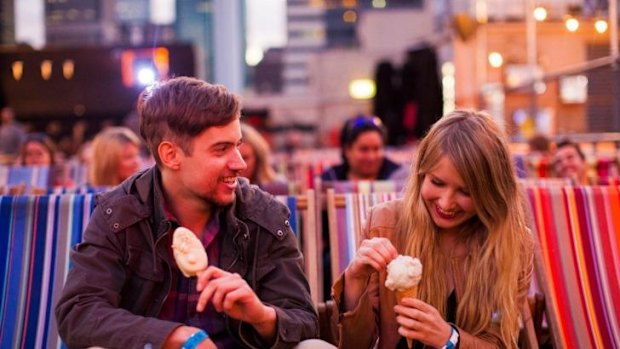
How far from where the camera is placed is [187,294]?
2.62m

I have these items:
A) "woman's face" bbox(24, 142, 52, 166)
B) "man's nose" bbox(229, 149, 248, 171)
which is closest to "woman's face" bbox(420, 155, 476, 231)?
"man's nose" bbox(229, 149, 248, 171)

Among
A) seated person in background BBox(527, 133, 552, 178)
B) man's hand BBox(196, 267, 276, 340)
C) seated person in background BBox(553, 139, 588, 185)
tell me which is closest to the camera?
man's hand BBox(196, 267, 276, 340)

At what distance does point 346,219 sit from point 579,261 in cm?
104

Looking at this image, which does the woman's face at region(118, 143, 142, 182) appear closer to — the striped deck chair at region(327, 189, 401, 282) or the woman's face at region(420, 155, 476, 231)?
the striped deck chair at region(327, 189, 401, 282)

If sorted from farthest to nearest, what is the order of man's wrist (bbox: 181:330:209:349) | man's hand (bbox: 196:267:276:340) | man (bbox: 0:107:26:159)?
man (bbox: 0:107:26:159)
man's wrist (bbox: 181:330:209:349)
man's hand (bbox: 196:267:276:340)

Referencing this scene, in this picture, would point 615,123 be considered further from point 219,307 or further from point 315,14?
point 315,14

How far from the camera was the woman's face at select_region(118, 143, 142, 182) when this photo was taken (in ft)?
19.9

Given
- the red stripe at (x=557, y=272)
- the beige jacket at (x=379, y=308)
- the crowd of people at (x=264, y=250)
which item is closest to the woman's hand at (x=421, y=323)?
the crowd of people at (x=264, y=250)

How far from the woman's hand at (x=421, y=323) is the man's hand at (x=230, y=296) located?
0.40 metres

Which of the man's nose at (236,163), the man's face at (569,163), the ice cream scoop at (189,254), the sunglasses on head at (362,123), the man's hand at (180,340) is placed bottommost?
the man's hand at (180,340)

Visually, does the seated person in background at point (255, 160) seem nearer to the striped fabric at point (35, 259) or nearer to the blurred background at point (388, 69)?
the blurred background at point (388, 69)

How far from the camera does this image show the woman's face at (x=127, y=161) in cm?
A: 608

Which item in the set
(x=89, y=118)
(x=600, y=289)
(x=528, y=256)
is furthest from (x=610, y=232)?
(x=89, y=118)

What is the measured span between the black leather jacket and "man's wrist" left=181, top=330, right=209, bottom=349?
0.06m
